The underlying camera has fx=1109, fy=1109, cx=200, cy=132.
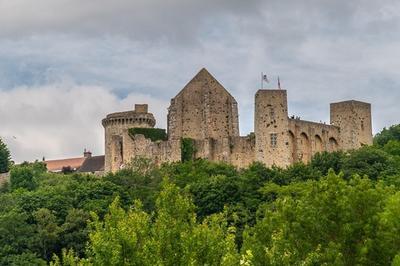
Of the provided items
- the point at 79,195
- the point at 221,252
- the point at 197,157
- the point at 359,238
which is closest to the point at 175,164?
the point at 197,157

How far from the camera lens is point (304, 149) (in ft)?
312

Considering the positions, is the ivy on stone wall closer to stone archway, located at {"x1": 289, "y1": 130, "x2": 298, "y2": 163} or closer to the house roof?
stone archway, located at {"x1": 289, "y1": 130, "x2": 298, "y2": 163}

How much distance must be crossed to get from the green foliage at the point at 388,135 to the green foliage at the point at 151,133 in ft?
80.0

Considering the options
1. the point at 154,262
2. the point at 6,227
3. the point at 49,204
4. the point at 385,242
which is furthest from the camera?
the point at 49,204

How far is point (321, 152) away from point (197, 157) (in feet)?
35.4

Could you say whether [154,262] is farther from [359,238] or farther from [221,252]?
[359,238]

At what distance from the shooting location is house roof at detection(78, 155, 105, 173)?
126125 millimetres

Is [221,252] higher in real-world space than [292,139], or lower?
lower

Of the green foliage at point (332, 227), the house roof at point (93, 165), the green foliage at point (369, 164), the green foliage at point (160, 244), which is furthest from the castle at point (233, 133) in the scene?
the green foliage at point (160, 244)

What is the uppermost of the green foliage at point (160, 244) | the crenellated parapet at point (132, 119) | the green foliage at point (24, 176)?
the crenellated parapet at point (132, 119)

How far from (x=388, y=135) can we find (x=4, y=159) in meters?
43.1

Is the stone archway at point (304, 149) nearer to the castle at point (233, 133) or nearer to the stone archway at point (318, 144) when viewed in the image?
the castle at point (233, 133)

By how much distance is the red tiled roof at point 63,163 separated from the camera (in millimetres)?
142512

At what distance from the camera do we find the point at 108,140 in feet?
352
